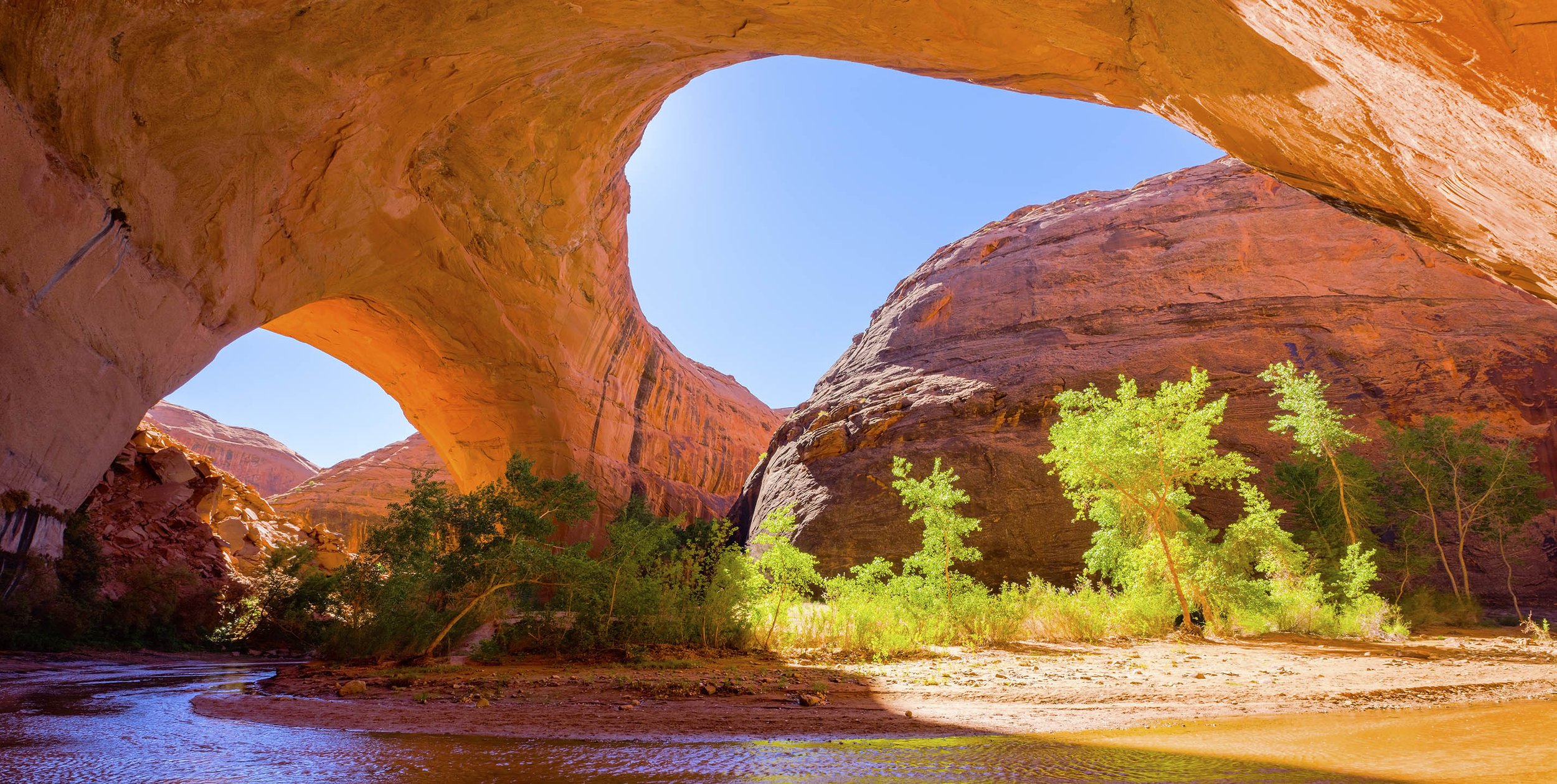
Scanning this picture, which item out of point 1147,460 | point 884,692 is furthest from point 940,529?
point 884,692

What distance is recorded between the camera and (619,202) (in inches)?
681

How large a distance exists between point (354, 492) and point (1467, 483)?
46.1 metres

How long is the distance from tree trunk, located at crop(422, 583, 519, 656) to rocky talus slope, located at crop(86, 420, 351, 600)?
24.8ft

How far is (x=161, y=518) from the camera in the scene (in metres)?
14.5

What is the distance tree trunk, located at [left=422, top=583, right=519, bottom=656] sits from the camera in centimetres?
766

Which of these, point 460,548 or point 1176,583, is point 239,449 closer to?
point 460,548

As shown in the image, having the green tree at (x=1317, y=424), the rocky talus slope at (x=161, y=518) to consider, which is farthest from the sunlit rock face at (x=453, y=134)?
the green tree at (x=1317, y=424)

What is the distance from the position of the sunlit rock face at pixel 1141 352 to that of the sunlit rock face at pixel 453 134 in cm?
1147

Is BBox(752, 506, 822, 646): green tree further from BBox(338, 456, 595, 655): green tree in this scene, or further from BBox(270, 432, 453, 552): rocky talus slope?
BBox(270, 432, 453, 552): rocky talus slope

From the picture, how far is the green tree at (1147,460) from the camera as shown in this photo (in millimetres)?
11414

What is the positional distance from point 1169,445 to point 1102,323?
14779 mm

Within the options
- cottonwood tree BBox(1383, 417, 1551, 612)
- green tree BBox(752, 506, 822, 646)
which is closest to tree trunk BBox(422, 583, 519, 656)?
green tree BBox(752, 506, 822, 646)

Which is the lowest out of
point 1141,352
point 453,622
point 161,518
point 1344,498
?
point 453,622

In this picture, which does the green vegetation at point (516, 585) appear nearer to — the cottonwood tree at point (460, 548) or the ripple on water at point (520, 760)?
the cottonwood tree at point (460, 548)
